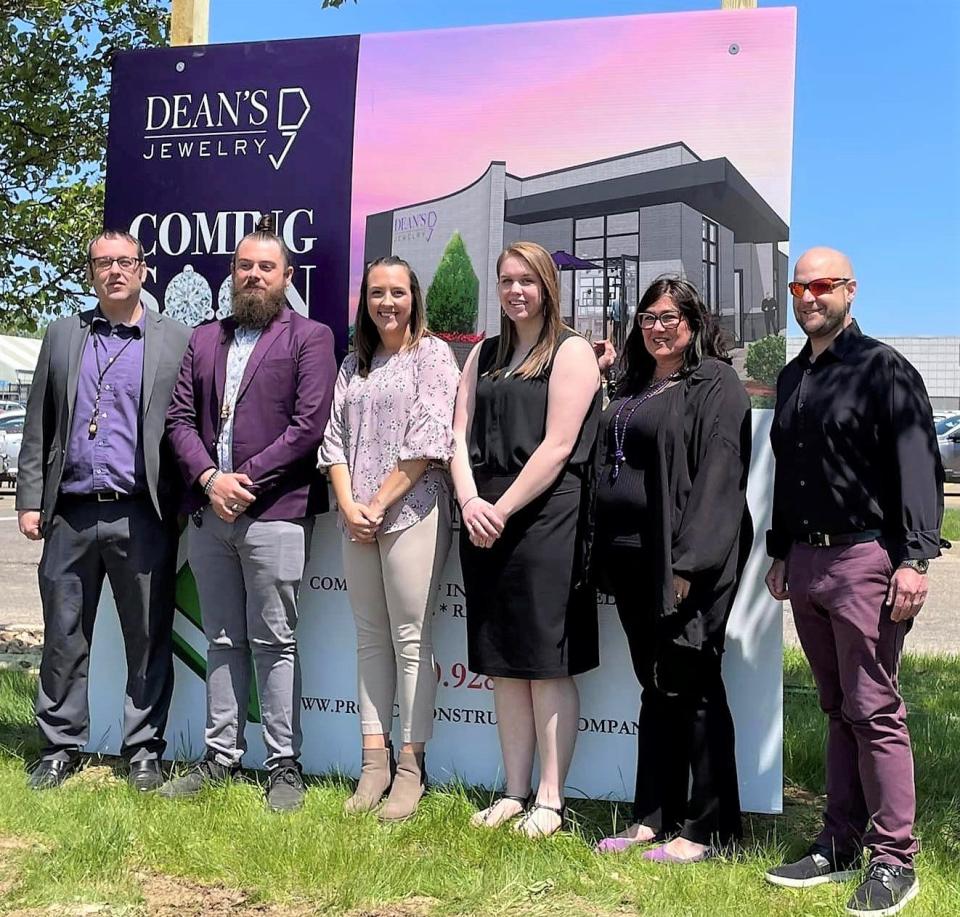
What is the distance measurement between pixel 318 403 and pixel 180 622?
1.36 metres

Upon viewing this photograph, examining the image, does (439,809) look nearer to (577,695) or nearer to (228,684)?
(577,695)

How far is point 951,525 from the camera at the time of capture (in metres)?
15.7

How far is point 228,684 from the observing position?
4.36 m

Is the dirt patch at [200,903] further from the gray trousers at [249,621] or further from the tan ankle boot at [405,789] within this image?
the gray trousers at [249,621]

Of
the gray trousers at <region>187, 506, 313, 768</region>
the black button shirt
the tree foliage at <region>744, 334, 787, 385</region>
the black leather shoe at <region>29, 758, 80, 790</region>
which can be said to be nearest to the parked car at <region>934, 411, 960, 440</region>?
the tree foliage at <region>744, 334, 787, 385</region>

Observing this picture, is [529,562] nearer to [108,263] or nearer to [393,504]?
[393,504]

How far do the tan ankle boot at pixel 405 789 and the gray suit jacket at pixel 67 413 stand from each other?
1396 mm

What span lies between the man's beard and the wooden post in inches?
58.2

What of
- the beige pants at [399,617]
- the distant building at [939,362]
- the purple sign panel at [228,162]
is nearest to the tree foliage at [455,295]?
the purple sign panel at [228,162]

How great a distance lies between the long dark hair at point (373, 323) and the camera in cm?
421

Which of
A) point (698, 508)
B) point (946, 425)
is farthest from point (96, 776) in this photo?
point (946, 425)

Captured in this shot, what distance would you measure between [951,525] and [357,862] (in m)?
14.1

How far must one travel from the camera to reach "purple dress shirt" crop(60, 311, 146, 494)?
14.4ft

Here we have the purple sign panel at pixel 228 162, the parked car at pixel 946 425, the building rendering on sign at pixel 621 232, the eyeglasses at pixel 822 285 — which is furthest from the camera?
the parked car at pixel 946 425
